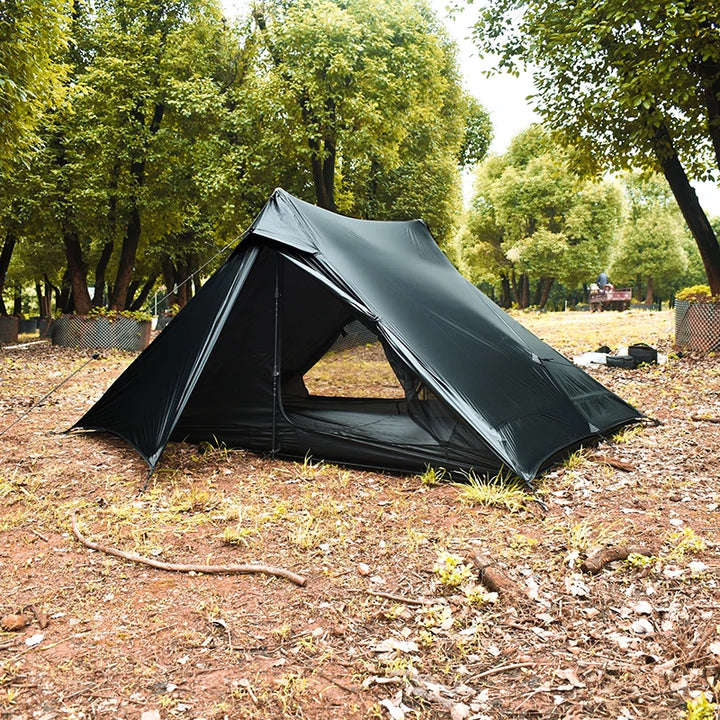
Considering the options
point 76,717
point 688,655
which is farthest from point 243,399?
point 688,655

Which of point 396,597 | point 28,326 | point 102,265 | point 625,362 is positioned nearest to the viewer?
point 396,597

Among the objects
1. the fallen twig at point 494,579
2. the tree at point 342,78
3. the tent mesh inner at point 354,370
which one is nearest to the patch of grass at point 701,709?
the fallen twig at point 494,579

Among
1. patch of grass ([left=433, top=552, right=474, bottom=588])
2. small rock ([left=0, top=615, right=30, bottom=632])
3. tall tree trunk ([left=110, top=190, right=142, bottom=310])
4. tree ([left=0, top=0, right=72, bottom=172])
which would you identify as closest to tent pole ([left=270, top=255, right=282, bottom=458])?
patch of grass ([left=433, top=552, right=474, bottom=588])

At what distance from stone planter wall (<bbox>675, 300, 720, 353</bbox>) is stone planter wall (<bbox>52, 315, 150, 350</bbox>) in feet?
36.1

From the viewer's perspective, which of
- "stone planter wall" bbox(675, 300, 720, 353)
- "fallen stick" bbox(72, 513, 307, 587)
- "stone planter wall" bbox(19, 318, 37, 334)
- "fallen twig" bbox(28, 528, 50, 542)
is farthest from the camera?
"stone planter wall" bbox(19, 318, 37, 334)

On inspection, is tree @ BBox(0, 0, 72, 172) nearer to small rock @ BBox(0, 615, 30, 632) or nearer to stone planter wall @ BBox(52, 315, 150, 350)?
stone planter wall @ BBox(52, 315, 150, 350)

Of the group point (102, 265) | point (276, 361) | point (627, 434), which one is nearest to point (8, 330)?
point (102, 265)

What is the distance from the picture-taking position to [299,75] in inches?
437

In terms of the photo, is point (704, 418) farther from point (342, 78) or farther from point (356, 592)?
point (342, 78)

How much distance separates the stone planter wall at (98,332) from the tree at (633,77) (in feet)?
30.8

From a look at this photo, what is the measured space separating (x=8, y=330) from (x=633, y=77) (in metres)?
17.5

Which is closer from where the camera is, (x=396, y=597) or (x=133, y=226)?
(x=396, y=597)

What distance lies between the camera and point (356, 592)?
115 inches

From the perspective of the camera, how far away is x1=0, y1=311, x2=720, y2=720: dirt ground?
2.20 meters
